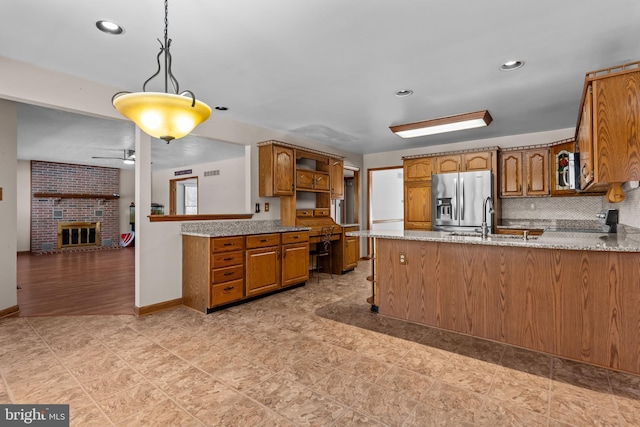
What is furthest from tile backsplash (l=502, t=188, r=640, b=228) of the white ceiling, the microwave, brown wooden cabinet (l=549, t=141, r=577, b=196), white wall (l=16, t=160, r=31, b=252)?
white wall (l=16, t=160, r=31, b=252)

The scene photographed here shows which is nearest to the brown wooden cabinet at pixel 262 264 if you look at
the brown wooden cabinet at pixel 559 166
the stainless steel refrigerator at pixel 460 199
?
the stainless steel refrigerator at pixel 460 199

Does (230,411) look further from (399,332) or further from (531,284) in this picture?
(531,284)

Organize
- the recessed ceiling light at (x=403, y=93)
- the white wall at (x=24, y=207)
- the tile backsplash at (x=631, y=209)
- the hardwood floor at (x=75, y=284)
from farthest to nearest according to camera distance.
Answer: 1. the white wall at (x=24, y=207)
2. the hardwood floor at (x=75, y=284)
3. the recessed ceiling light at (x=403, y=93)
4. the tile backsplash at (x=631, y=209)

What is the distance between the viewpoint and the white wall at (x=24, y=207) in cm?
789

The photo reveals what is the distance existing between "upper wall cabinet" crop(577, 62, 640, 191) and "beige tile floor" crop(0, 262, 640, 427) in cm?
142

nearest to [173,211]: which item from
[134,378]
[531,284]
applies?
[134,378]

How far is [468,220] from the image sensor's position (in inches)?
204

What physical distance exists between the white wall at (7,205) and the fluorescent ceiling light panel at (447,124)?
4547 mm

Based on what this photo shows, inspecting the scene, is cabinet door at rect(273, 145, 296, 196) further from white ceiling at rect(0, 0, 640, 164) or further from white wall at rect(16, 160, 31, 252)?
white wall at rect(16, 160, 31, 252)

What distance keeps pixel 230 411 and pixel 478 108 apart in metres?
4.09

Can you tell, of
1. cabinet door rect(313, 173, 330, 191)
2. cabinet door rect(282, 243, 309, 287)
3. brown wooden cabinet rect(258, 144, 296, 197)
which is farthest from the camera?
cabinet door rect(313, 173, 330, 191)

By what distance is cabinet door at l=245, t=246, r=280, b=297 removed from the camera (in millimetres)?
3984

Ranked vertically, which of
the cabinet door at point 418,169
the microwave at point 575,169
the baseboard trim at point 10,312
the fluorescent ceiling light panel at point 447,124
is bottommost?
the baseboard trim at point 10,312
